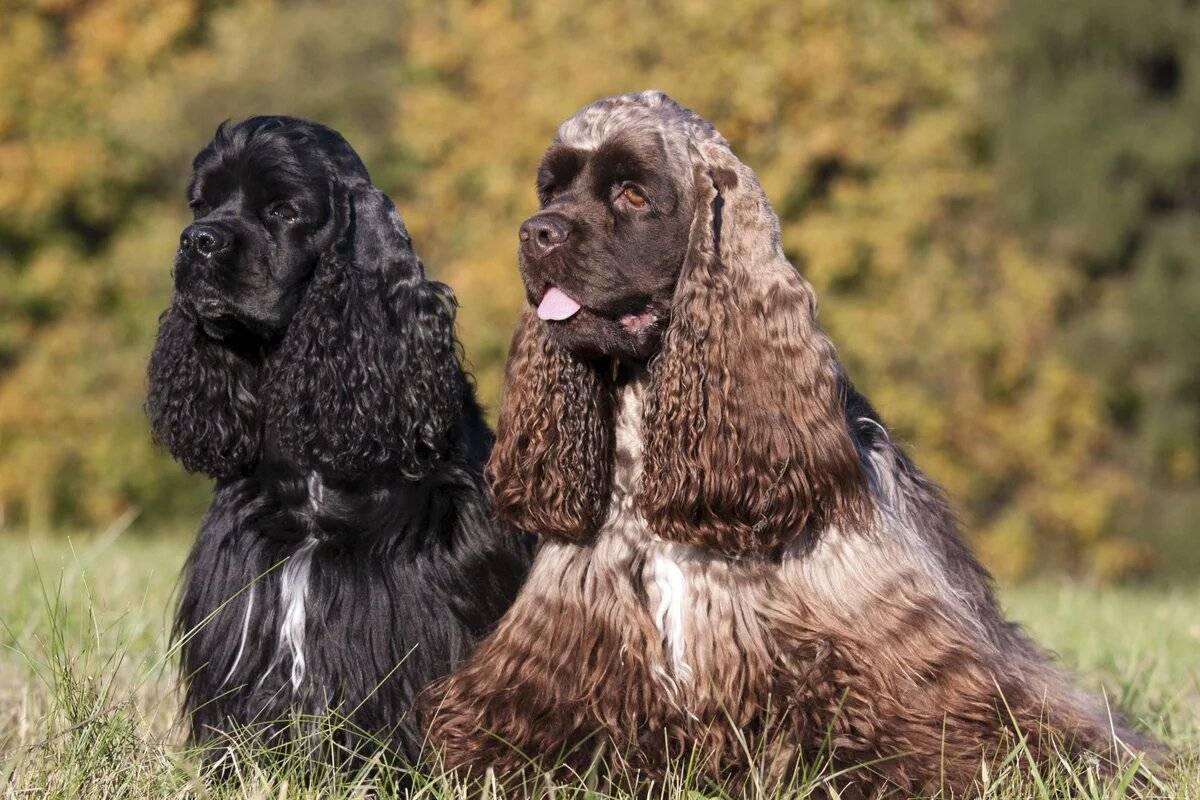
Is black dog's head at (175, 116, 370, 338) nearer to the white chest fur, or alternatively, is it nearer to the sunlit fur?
the sunlit fur

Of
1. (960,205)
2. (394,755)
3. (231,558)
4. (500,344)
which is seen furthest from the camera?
(960,205)

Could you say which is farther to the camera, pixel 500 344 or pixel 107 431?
pixel 107 431

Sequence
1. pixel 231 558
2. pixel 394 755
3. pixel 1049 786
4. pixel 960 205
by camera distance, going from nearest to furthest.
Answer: pixel 1049 786 → pixel 394 755 → pixel 231 558 → pixel 960 205

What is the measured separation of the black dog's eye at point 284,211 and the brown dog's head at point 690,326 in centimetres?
79

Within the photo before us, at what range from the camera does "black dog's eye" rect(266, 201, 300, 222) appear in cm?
440

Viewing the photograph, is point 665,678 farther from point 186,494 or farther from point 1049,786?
point 186,494

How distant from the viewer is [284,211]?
14.5 ft

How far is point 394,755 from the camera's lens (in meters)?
4.08

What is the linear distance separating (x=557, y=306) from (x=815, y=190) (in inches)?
528

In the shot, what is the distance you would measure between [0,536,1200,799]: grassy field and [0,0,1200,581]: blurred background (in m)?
8.93

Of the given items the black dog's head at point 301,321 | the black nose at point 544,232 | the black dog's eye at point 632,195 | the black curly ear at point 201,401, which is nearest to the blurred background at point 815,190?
the black curly ear at point 201,401

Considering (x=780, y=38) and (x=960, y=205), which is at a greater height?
(x=780, y=38)

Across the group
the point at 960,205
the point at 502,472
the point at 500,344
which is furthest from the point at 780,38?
the point at 502,472

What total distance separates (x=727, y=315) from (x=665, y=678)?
0.90 m
